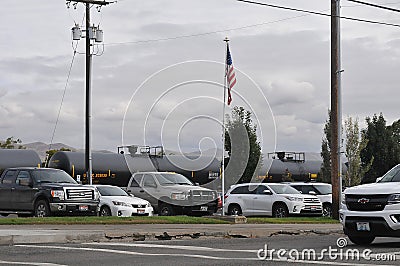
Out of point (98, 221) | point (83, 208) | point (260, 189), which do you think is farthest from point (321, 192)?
point (98, 221)

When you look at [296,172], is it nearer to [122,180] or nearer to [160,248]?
[122,180]

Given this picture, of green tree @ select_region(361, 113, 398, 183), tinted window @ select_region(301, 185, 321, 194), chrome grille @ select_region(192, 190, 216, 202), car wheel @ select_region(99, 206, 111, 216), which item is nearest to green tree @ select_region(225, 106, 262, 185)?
tinted window @ select_region(301, 185, 321, 194)

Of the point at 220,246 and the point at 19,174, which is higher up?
the point at 19,174

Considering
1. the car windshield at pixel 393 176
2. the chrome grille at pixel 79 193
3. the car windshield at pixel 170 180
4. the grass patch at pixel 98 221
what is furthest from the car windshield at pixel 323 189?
the car windshield at pixel 393 176

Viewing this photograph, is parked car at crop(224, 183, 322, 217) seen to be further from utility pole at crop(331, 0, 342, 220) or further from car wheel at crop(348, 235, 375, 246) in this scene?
car wheel at crop(348, 235, 375, 246)

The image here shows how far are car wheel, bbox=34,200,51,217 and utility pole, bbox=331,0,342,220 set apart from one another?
31.8 ft

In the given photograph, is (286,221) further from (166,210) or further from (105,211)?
(105,211)

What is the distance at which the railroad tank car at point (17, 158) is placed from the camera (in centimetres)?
3744

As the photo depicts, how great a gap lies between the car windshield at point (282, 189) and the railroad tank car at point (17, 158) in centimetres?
1344

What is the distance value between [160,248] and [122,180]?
2560cm

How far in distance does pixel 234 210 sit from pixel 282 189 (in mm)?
2115

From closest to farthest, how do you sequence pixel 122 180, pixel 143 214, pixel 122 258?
pixel 122 258
pixel 143 214
pixel 122 180

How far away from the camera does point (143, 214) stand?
91.4 ft

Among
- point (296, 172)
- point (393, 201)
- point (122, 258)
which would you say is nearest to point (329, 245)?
point (393, 201)
